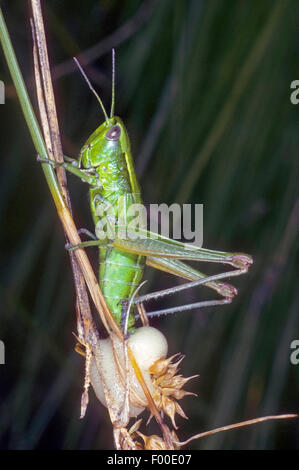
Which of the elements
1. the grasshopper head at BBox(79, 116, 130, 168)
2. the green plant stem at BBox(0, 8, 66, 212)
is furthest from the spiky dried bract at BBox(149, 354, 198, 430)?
the grasshopper head at BBox(79, 116, 130, 168)

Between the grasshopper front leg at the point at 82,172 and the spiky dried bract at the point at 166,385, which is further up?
the grasshopper front leg at the point at 82,172

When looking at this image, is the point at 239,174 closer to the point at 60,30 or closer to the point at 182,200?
the point at 182,200

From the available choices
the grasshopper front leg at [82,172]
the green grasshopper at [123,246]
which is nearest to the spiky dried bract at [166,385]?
the green grasshopper at [123,246]

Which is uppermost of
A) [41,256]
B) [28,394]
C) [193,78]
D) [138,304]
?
[193,78]

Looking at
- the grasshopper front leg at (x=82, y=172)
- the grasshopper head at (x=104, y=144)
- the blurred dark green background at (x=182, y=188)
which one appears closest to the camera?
the grasshopper front leg at (x=82, y=172)

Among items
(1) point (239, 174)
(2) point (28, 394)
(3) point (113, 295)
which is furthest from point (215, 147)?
(2) point (28, 394)

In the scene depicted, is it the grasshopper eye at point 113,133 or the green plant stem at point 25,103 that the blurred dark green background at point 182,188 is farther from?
the green plant stem at point 25,103

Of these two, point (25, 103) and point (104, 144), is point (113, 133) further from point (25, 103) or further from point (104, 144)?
point (25, 103)

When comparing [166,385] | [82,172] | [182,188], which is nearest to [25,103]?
[82,172]
